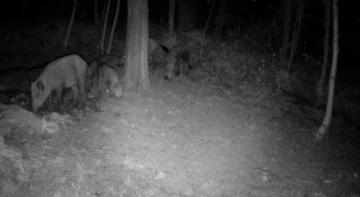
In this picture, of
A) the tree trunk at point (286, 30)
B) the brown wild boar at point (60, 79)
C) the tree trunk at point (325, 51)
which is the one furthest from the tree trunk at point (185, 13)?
the brown wild boar at point (60, 79)

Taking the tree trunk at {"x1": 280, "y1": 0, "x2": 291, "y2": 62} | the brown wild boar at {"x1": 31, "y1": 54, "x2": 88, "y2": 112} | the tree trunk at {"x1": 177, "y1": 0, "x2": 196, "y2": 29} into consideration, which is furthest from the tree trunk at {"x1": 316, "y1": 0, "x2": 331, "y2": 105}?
the tree trunk at {"x1": 177, "y1": 0, "x2": 196, "y2": 29}

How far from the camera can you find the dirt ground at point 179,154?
5.27 metres

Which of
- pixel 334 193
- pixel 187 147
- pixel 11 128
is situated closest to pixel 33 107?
pixel 11 128

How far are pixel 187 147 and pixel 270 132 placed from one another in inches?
141

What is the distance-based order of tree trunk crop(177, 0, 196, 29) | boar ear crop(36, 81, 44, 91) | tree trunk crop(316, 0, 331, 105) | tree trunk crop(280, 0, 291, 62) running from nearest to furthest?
1. boar ear crop(36, 81, 44, 91)
2. tree trunk crop(316, 0, 331, 105)
3. tree trunk crop(280, 0, 291, 62)
4. tree trunk crop(177, 0, 196, 29)

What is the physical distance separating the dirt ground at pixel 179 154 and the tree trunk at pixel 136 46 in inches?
25.3

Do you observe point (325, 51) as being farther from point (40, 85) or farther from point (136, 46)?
point (40, 85)

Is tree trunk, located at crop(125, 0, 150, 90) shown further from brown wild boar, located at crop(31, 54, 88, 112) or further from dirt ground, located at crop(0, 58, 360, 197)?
→ brown wild boar, located at crop(31, 54, 88, 112)

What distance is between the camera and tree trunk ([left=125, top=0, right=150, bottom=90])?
9664 mm

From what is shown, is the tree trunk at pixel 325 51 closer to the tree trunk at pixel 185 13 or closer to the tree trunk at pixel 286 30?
the tree trunk at pixel 286 30

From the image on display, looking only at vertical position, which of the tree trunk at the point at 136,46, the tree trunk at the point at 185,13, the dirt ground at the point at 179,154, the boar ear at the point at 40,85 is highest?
the tree trunk at the point at 185,13

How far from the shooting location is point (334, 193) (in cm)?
658

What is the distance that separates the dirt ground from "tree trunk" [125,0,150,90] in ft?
2.11

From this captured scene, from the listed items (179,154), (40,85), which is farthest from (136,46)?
(179,154)
